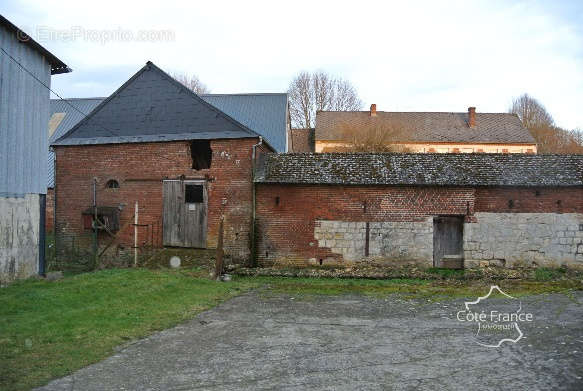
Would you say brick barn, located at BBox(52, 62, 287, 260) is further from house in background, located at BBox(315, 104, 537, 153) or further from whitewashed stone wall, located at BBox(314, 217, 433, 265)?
house in background, located at BBox(315, 104, 537, 153)

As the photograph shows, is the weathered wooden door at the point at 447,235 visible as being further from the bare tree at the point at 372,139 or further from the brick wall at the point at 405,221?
the bare tree at the point at 372,139

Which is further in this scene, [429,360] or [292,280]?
[292,280]

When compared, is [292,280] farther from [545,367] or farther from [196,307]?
[545,367]

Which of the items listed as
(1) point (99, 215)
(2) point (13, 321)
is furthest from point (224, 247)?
(2) point (13, 321)

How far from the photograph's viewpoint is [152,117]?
1647 centimetres

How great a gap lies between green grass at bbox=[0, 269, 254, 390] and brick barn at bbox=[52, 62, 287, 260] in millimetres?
2415

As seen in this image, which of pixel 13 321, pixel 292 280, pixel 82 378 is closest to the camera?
pixel 82 378

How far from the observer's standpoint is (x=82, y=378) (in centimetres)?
589

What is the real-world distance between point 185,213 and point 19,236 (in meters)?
5.03

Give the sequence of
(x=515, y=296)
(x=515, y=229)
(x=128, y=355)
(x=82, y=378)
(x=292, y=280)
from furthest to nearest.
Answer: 1. (x=515, y=229)
2. (x=292, y=280)
3. (x=515, y=296)
4. (x=128, y=355)
5. (x=82, y=378)

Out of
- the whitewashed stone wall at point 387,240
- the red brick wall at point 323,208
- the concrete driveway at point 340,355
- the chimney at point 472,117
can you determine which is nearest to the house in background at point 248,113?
the red brick wall at point 323,208

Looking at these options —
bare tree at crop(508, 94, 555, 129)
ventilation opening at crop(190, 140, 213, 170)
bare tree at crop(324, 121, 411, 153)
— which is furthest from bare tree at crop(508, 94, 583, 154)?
ventilation opening at crop(190, 140, 213, 170)

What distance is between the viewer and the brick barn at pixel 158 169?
50.5 feet

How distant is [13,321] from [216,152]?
856 cm
